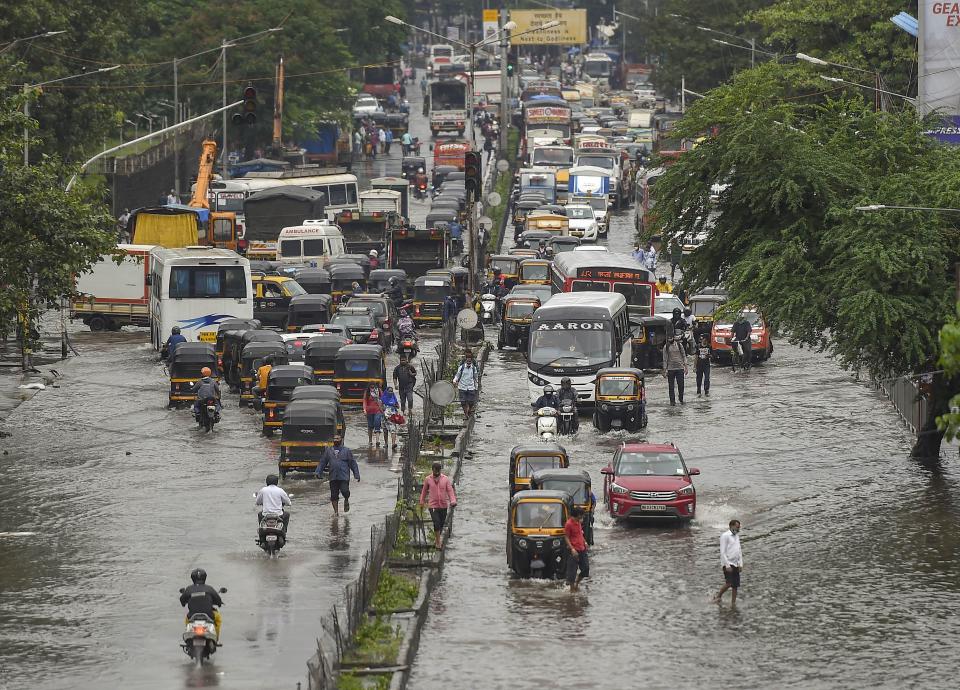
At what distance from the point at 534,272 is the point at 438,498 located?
30.9 metres

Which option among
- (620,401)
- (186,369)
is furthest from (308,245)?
(620,401)

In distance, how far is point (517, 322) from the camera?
5191 cm

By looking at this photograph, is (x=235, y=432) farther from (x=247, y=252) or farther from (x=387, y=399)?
(x=247, y=252)

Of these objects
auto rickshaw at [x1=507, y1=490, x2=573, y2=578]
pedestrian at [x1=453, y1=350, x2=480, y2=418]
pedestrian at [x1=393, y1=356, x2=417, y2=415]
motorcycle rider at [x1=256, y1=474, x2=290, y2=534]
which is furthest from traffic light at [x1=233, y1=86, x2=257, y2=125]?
auto rickshaw at [x1=507, y1=490, x2=573, y2=578]

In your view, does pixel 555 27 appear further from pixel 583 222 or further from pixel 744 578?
pixel 744 578

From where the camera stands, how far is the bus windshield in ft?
140

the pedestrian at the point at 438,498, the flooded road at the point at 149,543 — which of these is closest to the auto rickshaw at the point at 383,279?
the flooded road at the point at 149,543

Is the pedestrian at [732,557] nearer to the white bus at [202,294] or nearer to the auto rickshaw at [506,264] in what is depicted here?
the white bus at [202,294]

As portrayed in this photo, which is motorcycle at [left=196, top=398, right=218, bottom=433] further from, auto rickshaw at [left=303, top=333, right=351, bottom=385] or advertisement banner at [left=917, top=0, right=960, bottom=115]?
advertisement banner at [left=917, top=0, right=960, bottom=115]

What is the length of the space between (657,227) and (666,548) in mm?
11621

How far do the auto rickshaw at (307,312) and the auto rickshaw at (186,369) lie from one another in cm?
884

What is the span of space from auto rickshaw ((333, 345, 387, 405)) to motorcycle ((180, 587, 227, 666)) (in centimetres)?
1908

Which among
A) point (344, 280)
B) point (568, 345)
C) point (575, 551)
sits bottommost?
point (575, 551)

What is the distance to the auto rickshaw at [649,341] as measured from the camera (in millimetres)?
47938
